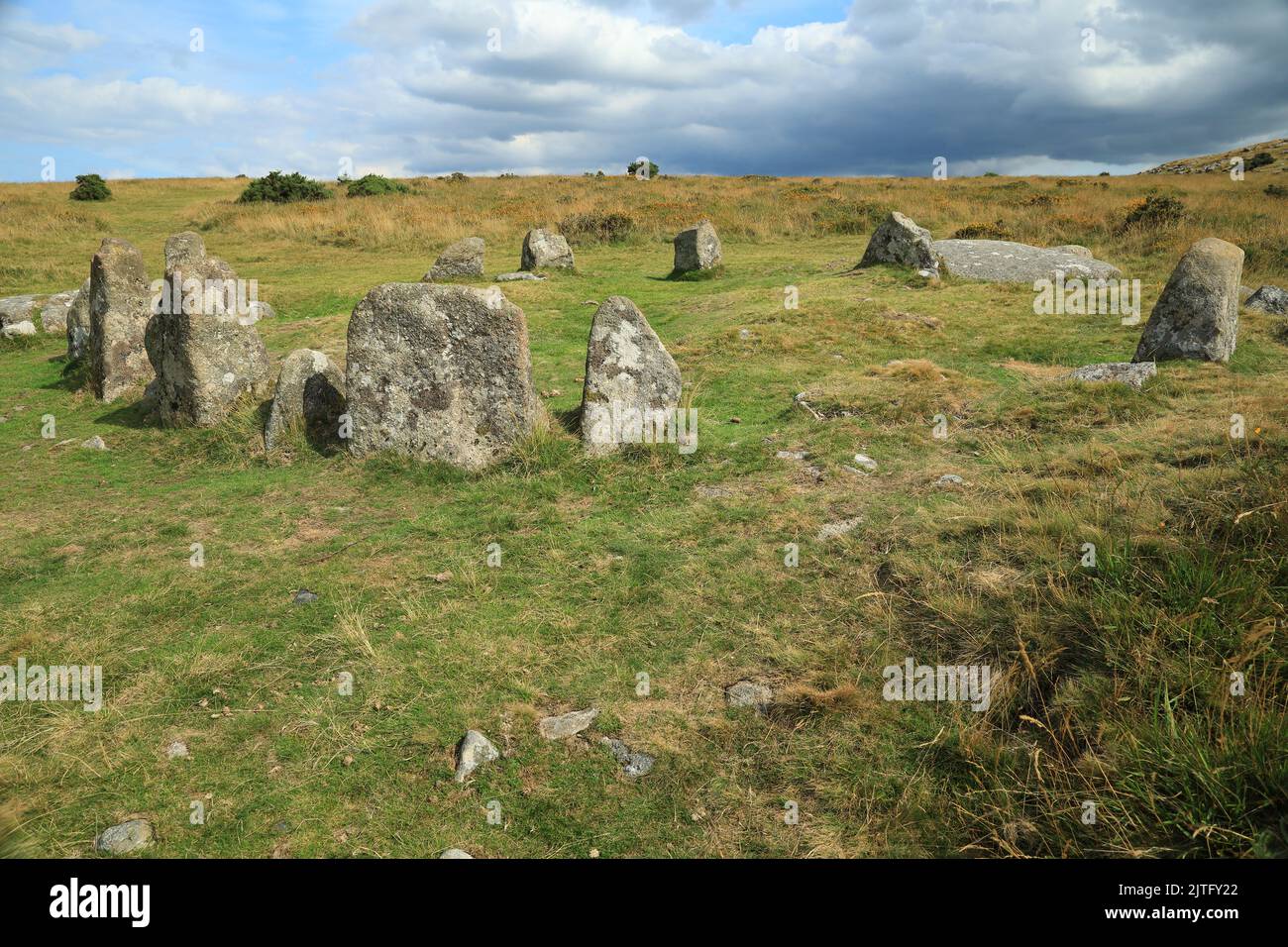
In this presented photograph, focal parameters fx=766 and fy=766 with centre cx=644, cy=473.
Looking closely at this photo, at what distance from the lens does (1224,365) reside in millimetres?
10773

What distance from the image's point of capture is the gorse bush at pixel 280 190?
35.5 meters

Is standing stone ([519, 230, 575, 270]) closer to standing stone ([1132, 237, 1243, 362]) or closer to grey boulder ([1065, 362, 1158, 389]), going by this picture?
grey boulder ([1065, 362, 1158, 389])

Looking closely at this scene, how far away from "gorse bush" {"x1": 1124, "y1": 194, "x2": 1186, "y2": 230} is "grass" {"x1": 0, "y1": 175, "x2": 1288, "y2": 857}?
13936 millimetres

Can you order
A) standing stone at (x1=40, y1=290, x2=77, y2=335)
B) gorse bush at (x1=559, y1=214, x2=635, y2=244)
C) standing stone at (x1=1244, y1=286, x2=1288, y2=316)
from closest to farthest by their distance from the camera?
1. standing stone at (x1=1244, y1=286, x2=1288, y2=316)
2. standing stone at (x1=40, y1=290, x2=77, y2=335)
3. gorse bush at (x1=559, y1=214, x2=635, y2=244)

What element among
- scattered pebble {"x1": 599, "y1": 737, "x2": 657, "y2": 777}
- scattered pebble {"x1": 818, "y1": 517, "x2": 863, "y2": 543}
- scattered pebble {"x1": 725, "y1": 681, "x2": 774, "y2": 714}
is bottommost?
scattered pebble {"x1": 599, "y1": 737, "x2": 657, "y2": 777}

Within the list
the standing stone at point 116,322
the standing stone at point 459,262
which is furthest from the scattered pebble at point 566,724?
the standing stone at point 459,262

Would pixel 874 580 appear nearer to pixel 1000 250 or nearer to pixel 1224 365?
pixel 1224 365

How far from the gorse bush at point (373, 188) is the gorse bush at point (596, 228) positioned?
1639cm

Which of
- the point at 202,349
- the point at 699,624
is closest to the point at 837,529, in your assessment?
the point at 699,624

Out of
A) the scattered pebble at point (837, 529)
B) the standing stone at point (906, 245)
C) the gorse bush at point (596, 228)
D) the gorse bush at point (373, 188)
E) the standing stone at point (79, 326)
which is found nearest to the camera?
the scattered pebble at point (837, 529)

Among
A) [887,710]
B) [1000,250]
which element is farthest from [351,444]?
[1000,250]

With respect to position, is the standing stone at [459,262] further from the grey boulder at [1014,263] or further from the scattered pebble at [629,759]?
the scattered pebble at [629,759]

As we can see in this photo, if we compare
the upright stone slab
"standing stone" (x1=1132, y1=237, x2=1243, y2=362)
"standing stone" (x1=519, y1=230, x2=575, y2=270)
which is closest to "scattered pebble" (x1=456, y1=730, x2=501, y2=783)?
"standing stone" (x1=1132, y1=237, x2=1243, y2=362)

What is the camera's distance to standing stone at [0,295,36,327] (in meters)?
17.2
